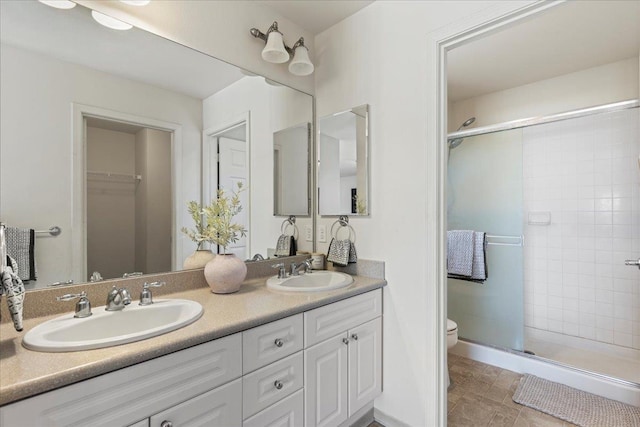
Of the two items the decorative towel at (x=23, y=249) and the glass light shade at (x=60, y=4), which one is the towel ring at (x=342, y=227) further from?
the glass light shade at (x=60, y=4)

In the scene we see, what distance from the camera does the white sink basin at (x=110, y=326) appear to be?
87 centimetres

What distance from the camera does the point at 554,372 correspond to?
2.20 metres

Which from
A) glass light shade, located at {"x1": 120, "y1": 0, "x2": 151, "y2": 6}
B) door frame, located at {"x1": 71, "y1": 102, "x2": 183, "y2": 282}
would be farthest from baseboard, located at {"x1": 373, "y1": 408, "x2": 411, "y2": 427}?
glass light shade, located at {"x1": 120, "y1": 0, "x2": 151, "y2": 6}

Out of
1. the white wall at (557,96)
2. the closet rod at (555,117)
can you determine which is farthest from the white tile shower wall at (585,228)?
the closet rod at (555,117)

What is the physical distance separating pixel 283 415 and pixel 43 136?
1.43 m

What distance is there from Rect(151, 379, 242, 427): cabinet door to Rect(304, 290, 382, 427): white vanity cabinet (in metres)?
0.35

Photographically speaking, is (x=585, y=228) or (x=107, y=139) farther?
(x=585, y=228)

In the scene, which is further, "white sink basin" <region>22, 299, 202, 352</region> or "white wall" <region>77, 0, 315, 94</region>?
"white wall" <region>77, 0, 315, 94</region>

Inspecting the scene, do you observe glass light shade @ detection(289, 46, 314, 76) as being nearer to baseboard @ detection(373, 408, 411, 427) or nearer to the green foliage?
the green foliage

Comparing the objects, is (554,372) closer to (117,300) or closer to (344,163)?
(344,163)

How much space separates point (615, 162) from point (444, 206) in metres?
2.01

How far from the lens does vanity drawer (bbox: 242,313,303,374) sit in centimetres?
113

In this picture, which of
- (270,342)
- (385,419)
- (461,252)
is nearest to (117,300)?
(270,342)

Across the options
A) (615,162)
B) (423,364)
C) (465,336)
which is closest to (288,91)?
(423,364)
